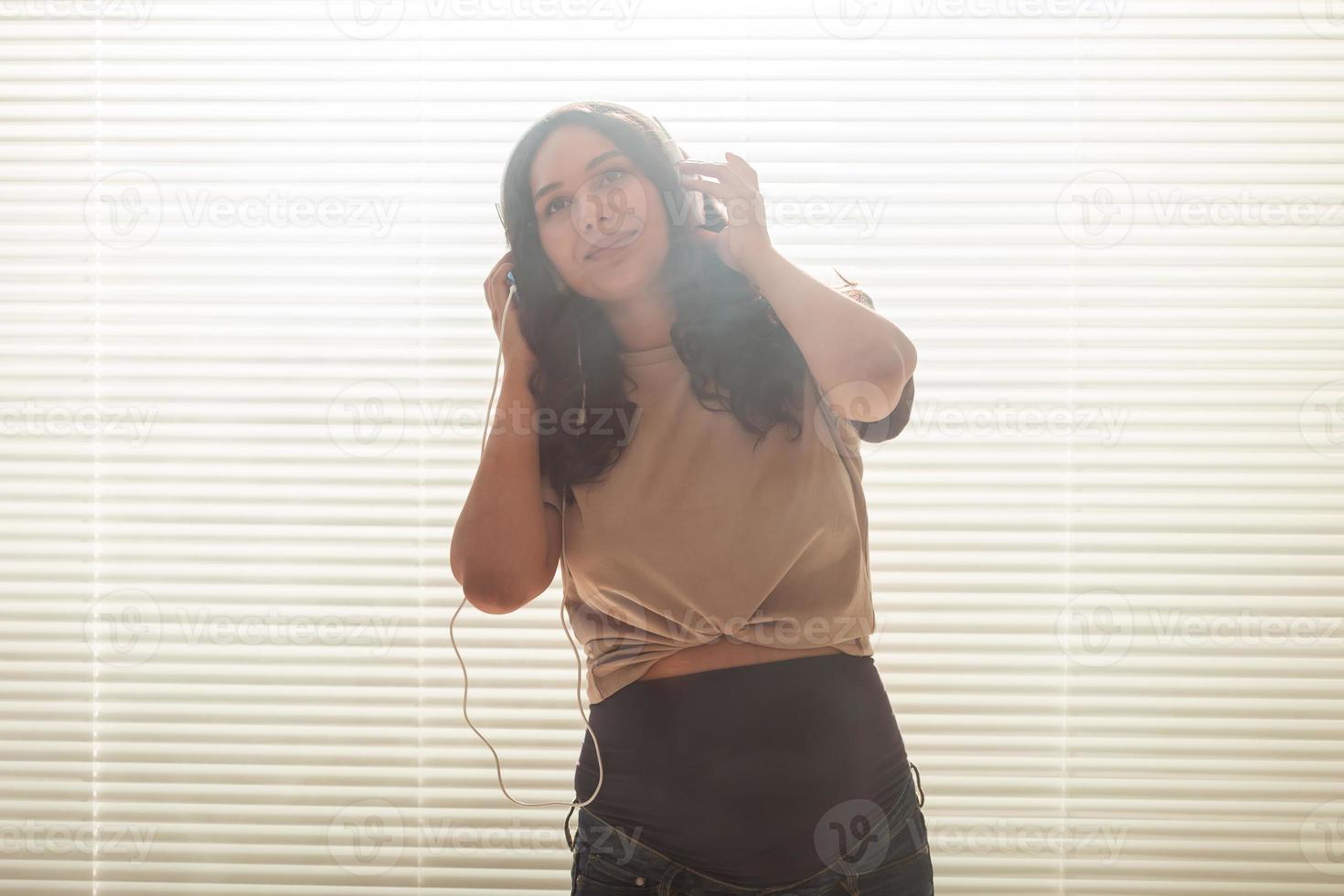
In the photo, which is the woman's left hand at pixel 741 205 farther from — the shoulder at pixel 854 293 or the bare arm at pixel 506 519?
the bare arm at pixel 506 519

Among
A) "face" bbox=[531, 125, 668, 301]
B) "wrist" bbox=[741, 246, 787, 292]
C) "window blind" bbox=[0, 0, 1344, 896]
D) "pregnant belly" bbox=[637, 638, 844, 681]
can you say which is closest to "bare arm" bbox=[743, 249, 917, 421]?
"wrist" bbox=[741, 246, 787, 292]

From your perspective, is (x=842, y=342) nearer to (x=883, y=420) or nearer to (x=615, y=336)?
(x=883, y=420)

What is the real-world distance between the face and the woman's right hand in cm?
9

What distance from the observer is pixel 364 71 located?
5.26 ft

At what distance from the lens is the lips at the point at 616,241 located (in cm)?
109

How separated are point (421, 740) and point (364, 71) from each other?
3.84 ft

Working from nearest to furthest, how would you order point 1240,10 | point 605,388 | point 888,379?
point 888,379 → point 605,388 → point 1240,10

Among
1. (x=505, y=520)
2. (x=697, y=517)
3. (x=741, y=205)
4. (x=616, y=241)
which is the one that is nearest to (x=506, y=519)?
(x=505, y=520)

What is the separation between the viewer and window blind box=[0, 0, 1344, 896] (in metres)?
1.57

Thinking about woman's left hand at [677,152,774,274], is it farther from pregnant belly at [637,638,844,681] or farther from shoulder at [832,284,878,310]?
pregnant belly at [637,638,844,681]

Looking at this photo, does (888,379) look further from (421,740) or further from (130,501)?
(130,501)

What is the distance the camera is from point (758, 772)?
41.1 inches

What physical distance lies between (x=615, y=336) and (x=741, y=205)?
0.77 ft

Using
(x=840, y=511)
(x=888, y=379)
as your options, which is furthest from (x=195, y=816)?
(x=888, y=379)
